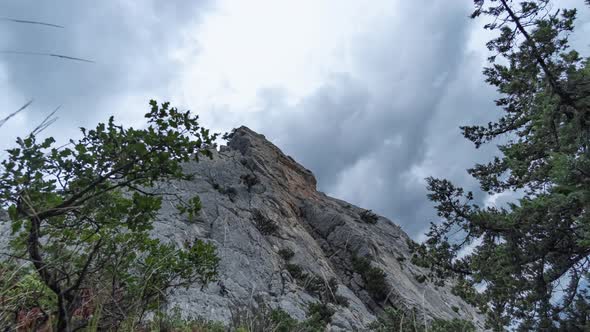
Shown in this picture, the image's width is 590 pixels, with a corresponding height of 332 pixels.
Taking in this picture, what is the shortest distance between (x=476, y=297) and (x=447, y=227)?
1733mm

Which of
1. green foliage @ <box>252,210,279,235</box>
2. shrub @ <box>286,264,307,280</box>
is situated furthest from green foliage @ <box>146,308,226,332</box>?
green foliage @ <box>252,210,279,235</box>

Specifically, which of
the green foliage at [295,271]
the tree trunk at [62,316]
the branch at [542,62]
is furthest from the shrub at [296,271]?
the tree trunk at [62,316]

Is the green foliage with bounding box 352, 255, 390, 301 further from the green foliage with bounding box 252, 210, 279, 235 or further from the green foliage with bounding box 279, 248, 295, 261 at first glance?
the green foliage with bounding box 252, 210, 279, 235

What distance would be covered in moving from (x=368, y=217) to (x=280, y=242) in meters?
16.5

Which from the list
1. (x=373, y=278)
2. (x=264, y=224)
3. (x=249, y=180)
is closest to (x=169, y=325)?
(x=264, y=224)

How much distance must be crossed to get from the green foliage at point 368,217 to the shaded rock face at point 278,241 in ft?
1.97

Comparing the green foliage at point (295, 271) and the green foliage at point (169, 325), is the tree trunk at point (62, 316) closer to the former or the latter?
the green foliage at point (169, 325)

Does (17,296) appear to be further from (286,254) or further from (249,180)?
(249,180)

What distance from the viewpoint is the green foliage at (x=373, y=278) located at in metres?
25.9

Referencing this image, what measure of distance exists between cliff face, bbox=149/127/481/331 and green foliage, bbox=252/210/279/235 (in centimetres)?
8

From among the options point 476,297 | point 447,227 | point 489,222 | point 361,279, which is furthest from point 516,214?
point 361,279

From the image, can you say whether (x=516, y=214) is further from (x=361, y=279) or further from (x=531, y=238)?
(x=361, y=279)

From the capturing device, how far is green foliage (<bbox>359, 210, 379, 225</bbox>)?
133ft

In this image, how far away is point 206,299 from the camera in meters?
16.1
